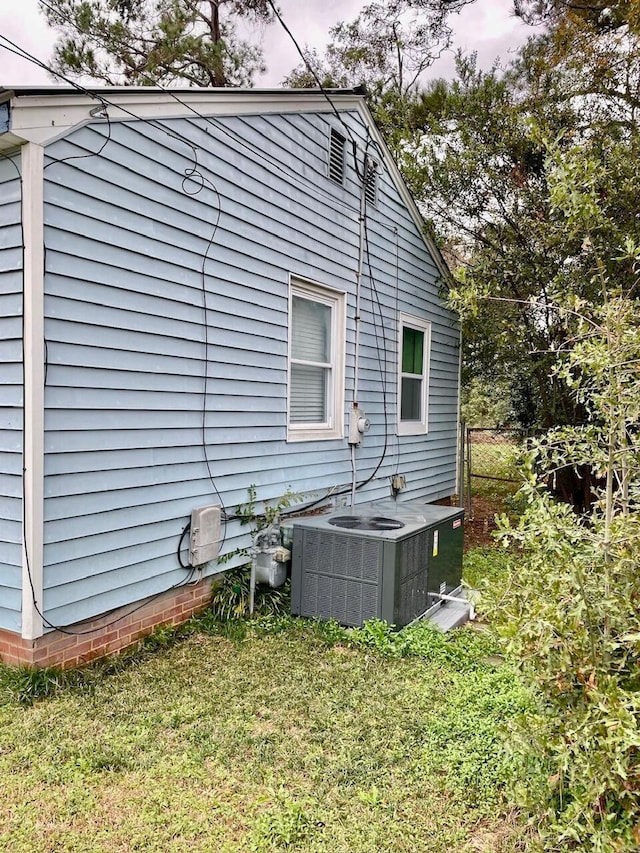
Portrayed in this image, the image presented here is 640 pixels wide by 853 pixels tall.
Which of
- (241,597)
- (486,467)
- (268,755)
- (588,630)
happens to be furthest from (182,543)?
(486,467)

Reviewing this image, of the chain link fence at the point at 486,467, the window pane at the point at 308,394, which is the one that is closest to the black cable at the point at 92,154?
the window pane at the point at 308,394

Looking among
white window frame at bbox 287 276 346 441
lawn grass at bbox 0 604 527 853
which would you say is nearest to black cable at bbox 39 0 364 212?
white window frame at bbox 287 276 346 441

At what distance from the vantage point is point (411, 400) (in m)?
8.15

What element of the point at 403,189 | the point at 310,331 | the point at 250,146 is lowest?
the point at 310,331

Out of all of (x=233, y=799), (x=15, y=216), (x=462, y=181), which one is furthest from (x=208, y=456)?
(x=462, y=181)

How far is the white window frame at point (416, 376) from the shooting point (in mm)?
7645

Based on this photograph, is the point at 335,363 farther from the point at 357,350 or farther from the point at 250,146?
the point at 250,146

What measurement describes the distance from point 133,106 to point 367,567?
3388 millimetres

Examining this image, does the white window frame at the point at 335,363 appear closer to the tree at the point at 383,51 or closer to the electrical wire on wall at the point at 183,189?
the electrical wire on wall at the point at 183,189

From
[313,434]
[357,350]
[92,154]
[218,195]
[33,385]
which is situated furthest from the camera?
[357,350]

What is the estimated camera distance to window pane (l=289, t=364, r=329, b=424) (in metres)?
5.71

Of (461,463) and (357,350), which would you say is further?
(461,463)

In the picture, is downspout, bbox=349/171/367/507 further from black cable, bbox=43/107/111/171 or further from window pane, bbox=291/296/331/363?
black cable, bbox=43/107/111/171

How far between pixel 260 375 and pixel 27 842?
11.5 feet
